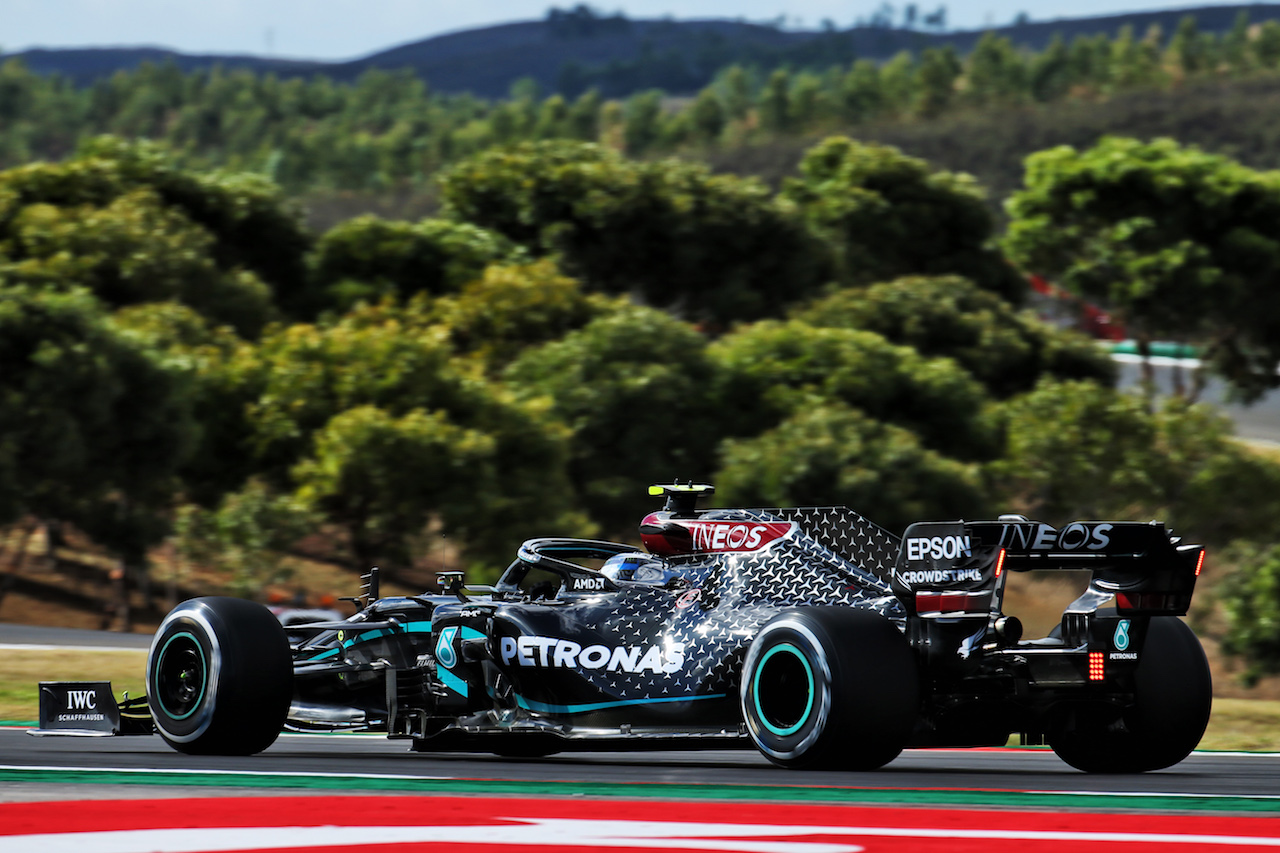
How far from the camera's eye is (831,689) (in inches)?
336

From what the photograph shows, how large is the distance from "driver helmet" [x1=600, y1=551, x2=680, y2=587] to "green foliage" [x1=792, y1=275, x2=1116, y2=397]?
31.6 m

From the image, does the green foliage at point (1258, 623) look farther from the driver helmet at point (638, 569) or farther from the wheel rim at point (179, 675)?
the wheel rim at point (179, 675)

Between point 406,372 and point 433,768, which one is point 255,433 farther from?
point 433,768

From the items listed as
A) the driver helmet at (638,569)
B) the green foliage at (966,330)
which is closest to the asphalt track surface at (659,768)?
the driver helmet at (638,569)

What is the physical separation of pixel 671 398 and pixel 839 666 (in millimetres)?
27056

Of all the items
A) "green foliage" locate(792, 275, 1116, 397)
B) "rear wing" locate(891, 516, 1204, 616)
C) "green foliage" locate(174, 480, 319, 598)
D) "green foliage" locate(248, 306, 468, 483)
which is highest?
"green foliage" locate(792, 275, 1116, 397)

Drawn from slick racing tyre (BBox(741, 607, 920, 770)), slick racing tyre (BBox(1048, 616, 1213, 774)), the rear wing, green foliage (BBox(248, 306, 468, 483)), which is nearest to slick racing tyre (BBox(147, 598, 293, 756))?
slick racing tyre (BBox(741, 607, 920, 770))

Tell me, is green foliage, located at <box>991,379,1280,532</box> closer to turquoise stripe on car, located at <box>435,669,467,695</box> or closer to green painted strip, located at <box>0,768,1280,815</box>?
turquoise stripe on car, located at <box>435,669,467,695</box>

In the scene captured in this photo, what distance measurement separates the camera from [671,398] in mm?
35500

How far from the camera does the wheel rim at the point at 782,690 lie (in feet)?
28.9

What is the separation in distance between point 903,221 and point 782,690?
47.5 m

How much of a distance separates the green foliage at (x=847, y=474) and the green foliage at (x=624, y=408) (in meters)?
2.31

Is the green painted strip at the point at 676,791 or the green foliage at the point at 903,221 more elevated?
the green foliage at the point at 903,221

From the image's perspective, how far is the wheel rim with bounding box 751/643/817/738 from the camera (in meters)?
8.81
